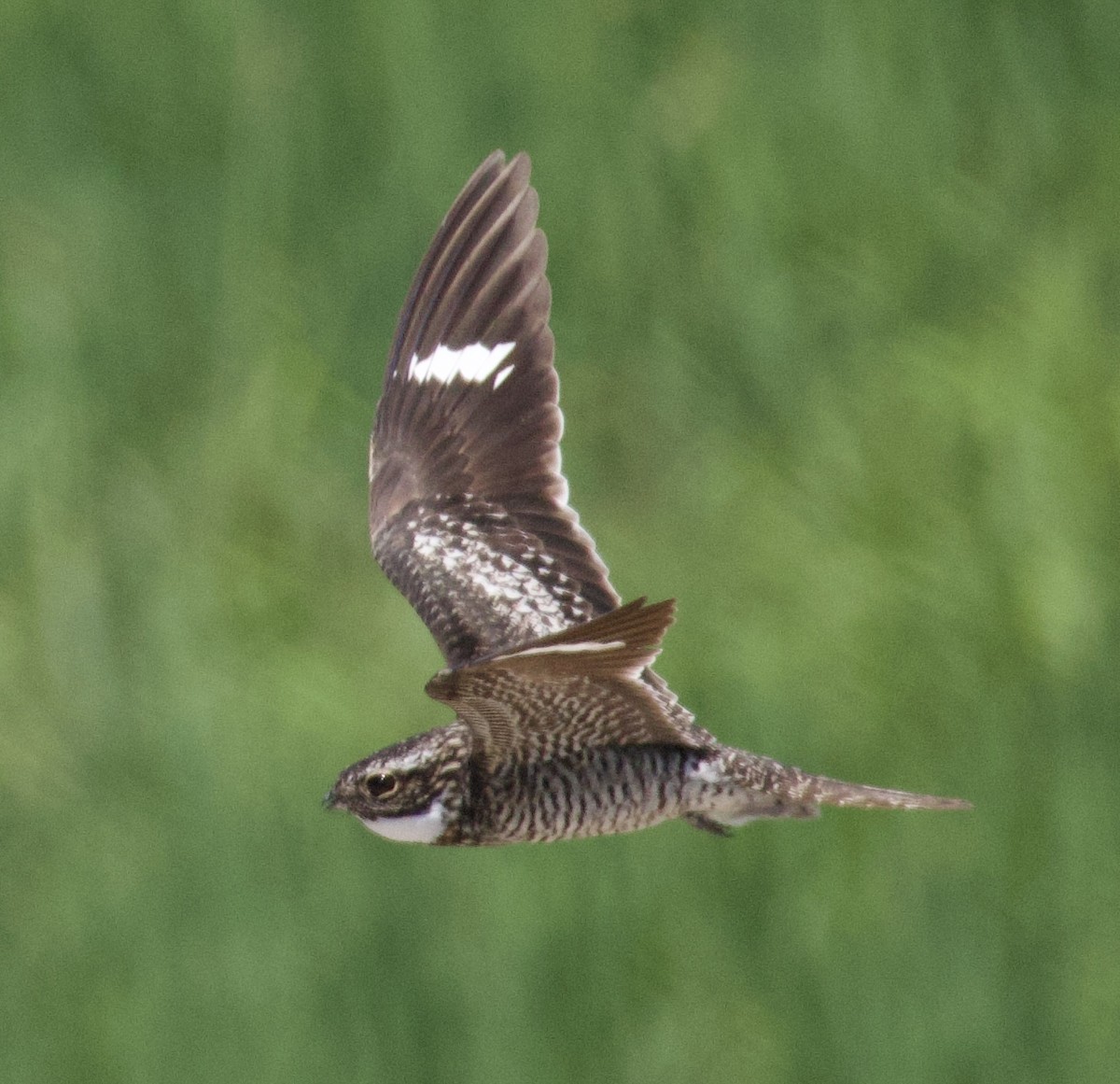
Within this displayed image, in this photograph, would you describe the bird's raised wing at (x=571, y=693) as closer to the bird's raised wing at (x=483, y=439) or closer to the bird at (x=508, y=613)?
the bird at (x=508, y=613)

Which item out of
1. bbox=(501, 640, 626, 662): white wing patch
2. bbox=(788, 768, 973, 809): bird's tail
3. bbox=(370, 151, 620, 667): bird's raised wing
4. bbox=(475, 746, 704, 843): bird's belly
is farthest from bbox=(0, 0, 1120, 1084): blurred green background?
bbox=(501, 640, 626, 662): white wing patch

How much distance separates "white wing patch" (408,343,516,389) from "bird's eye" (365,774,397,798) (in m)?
0.71

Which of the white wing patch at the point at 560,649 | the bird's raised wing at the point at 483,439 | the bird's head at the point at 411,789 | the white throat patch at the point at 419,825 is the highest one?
the bird's raised wing at the point at 483,439

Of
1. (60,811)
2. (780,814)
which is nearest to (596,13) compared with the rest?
(60,811)

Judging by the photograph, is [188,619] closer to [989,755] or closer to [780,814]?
[989,755]

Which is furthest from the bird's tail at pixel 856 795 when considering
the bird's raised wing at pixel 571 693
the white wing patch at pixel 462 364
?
the white wing patch at pixel 462 364

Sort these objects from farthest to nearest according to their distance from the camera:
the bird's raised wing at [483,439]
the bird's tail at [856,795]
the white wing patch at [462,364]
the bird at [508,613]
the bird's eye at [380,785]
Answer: the white wing patch at [462,364]
the bird's raised wing at [483,439]
the bird's eye at [380,785]
the bird's tail at [856,795]
the bird at [508,613]

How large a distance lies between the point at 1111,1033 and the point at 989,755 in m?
0.52

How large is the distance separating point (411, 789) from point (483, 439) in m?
0.72

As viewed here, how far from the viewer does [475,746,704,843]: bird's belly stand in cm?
362

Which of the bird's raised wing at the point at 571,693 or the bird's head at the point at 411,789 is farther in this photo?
the bird's head at the point at 411,789

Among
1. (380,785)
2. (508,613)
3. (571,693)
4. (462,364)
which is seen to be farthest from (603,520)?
(571,693)

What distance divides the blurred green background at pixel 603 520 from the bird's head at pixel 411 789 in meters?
1.69

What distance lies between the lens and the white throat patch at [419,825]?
3664 mm
